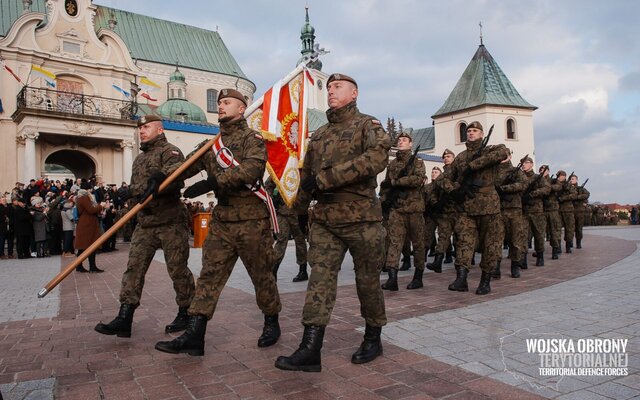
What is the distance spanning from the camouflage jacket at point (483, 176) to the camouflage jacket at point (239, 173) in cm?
363

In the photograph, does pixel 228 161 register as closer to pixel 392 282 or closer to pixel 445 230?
pixel 392 282

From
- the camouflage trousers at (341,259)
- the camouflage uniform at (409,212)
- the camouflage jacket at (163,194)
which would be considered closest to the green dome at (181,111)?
the camouflage uniform at (409,212)

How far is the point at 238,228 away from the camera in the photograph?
4059 millimetres

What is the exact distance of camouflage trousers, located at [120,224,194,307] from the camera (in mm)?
4551

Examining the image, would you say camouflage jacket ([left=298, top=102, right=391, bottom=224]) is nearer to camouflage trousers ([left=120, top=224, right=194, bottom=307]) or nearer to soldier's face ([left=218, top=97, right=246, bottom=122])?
soldier's face ([left=218, top=97, right=246, bottom=122])

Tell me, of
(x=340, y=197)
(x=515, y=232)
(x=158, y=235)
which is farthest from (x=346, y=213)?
(x=515, y=232)

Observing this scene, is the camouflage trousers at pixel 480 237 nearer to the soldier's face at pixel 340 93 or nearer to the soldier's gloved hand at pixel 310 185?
the soldier's face at pixel 340 93

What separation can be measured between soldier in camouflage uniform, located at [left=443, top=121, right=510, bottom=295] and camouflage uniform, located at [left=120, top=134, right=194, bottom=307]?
3.87m

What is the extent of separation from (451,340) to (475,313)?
1.16 m

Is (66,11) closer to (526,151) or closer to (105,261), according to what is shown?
(105,261)

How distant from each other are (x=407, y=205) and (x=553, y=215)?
5.96 m

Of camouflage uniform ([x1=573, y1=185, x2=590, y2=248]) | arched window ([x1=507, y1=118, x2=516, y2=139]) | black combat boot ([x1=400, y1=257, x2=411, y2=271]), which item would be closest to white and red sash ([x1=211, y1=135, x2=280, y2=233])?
black combat boot ([x1=400, y1=257, x2=411, y2=271])

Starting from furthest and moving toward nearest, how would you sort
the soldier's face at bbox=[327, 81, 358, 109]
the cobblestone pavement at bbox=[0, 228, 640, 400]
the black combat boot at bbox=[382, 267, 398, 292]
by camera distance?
the black combat boot at bbox=[382, 267, 398, 292], the soldier's face at bbox=[327, 81, 358, 109], the cobblestone pavement at bbox=[0, 228, 640, 400]

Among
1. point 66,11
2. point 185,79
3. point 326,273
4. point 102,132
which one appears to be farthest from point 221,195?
point 185,79
